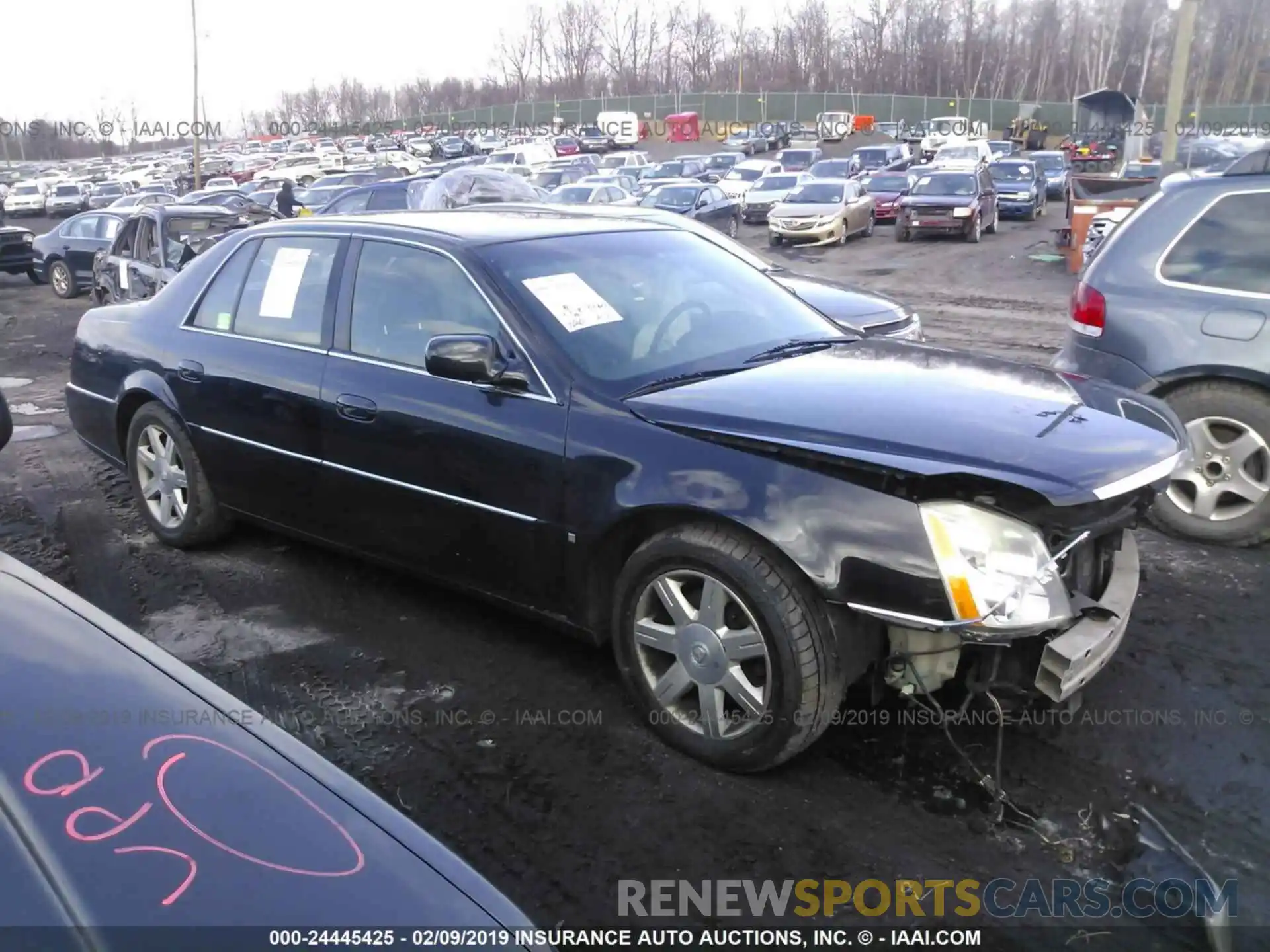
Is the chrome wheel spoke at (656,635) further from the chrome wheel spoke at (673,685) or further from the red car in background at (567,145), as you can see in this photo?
the red car in background at (567,145)

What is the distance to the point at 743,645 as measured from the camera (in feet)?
9.93

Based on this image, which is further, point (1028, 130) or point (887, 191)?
point (1028, 130)

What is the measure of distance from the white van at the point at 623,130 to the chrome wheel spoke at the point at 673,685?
197ft

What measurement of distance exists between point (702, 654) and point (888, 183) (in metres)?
26.1

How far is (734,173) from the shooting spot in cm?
3048

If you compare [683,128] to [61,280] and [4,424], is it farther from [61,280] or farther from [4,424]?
[4,424]

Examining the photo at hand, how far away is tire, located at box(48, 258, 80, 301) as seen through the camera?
17.4 m

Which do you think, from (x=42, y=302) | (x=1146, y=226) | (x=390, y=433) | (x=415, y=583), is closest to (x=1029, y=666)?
(x=390, y=433)

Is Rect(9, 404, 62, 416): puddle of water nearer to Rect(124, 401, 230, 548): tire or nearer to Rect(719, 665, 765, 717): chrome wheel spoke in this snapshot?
Rect(124, 401, 230, 548): tire

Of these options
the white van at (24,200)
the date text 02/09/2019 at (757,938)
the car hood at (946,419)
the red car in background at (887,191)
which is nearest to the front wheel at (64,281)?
the car hood at (946,419)

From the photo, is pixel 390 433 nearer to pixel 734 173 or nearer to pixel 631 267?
pixel 631 267

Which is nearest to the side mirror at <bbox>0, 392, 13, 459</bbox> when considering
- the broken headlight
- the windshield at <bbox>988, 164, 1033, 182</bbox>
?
the broken headlight

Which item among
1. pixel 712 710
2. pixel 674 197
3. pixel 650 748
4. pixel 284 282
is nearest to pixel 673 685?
pixel 712 710

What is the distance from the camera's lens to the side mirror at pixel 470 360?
135 inches
